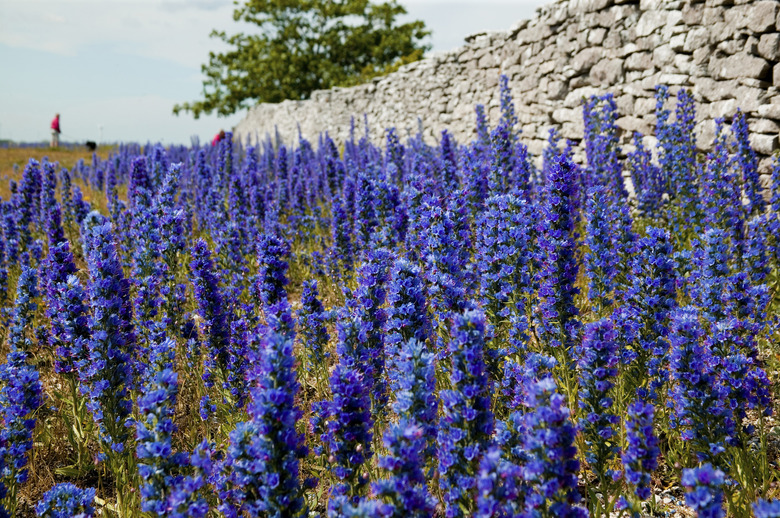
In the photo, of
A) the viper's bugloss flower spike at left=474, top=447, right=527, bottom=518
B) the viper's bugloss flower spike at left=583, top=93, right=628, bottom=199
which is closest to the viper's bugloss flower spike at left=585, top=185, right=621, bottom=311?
the viper's bugloss flower spike at left=474, top=447, right=527, bottom=518

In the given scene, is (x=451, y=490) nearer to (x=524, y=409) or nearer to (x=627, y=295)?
(x=524, y=409)

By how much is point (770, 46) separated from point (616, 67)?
274cm

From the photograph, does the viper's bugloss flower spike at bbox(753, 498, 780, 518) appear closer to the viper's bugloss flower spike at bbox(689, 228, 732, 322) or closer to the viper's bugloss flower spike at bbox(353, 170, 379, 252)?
the viper's bugloss flower spike at bbox(689, 228, 732, 322)

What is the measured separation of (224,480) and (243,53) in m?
29.1

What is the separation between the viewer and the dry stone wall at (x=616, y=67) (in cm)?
634

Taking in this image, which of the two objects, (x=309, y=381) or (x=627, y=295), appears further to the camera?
(x=309, y=381)

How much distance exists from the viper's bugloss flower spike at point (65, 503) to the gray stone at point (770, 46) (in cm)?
746

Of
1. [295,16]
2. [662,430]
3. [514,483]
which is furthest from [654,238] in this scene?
[295,16]

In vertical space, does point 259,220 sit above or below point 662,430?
above

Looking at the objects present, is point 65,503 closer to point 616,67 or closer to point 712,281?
point 712,281

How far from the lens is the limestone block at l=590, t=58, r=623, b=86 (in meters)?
8.67

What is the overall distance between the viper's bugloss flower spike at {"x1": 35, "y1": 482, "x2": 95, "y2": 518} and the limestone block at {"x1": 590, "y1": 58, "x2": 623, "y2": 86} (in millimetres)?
9034

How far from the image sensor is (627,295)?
109 inches

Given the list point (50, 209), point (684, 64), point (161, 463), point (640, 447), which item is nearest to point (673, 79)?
point (684, 64)
